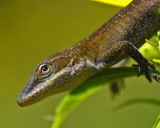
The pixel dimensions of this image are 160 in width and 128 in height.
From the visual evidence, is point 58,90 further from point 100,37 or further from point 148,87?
point 148,87

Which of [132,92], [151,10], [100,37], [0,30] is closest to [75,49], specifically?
[100,37]

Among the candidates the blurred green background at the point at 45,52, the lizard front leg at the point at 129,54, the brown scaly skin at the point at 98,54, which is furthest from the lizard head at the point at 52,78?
the blurred green background at the point at 45,52

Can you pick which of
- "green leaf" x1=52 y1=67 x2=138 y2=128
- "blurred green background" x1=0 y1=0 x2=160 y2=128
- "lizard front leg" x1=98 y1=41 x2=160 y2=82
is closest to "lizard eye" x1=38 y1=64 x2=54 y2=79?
"green leaf" x1=52 y1=67 x2=138 y2=128

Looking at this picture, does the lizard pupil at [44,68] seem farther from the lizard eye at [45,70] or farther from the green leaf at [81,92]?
the green leaf at [81,92]

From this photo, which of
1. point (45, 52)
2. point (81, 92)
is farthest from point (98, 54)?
point (45, 52)

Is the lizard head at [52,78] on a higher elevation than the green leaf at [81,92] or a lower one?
higher

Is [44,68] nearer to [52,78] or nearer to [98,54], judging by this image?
[52,78]
